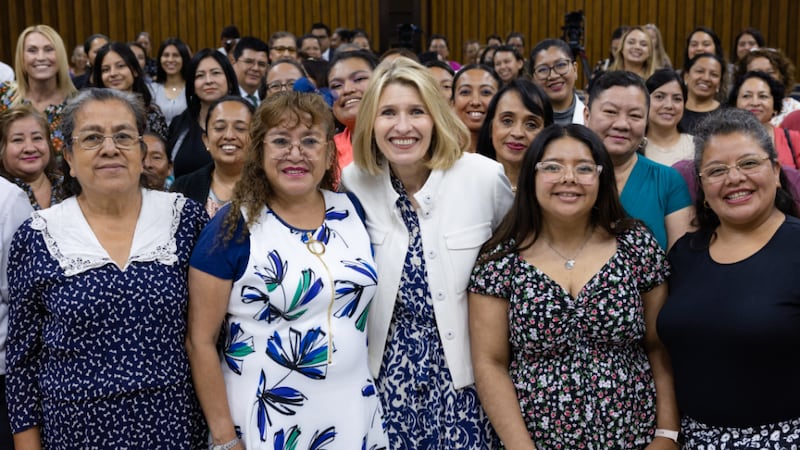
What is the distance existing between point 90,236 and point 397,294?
0.76 metres

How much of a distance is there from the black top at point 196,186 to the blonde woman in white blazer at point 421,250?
0.88 metres

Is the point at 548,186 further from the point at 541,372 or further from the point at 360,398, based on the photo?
the point at 360,398

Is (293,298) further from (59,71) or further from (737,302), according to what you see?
(59,71)

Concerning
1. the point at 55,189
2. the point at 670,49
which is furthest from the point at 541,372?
the point at 670,49

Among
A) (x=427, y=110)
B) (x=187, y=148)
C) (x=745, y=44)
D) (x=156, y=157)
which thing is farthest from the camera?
(x=745, y=44)

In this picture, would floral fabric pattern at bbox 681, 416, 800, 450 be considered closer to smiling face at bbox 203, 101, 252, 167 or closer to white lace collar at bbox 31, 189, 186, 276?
white lace collar at bbox 31, 189, 186, 276

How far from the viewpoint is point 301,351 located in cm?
192

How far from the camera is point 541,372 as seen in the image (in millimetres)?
2025

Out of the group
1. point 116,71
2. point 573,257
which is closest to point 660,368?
point 573,257

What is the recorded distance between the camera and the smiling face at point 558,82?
402 cm

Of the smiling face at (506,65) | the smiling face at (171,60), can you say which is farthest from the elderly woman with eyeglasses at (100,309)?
the smiling face at (506,65)

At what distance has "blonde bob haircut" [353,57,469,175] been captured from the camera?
7.16 ft

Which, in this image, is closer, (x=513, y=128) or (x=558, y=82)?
(x=513, y=128)

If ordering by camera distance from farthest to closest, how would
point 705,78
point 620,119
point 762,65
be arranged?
point 762,65 → point 705,78 → point 620,119
